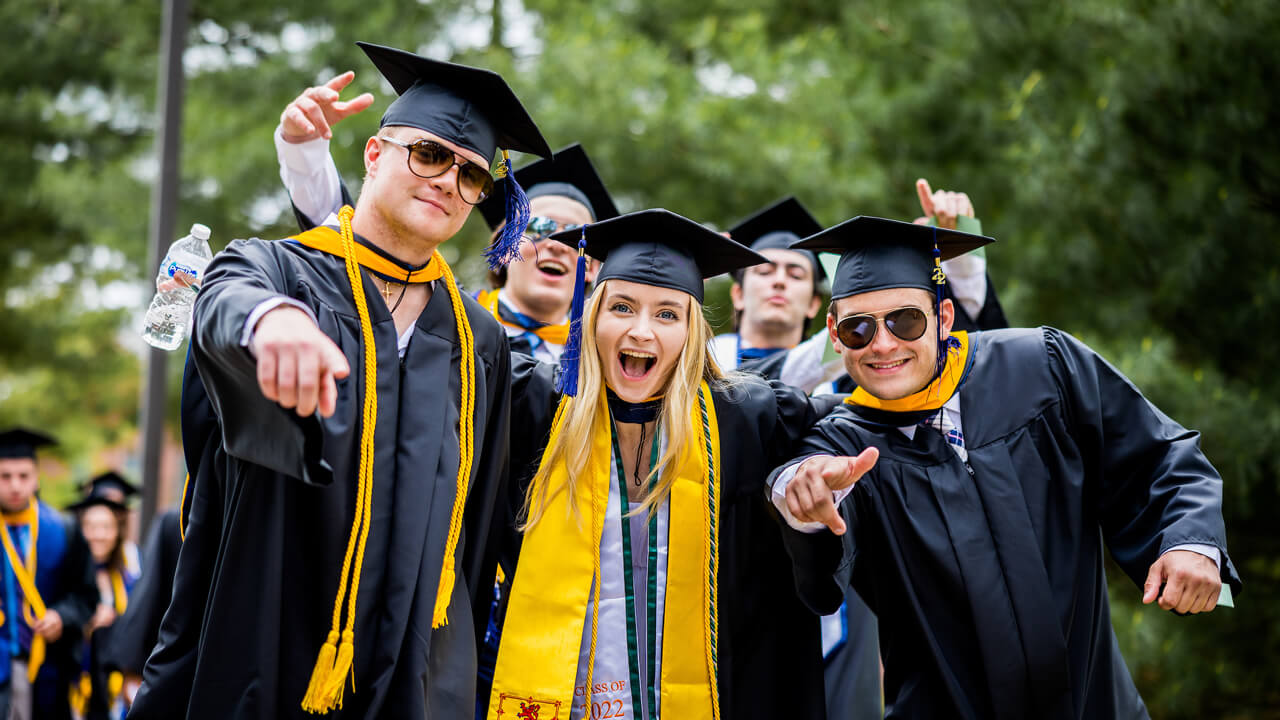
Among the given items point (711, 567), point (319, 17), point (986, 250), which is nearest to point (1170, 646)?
point (986, 250)

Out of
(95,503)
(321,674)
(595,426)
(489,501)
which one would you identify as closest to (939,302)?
(595,426)

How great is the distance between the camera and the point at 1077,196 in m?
6.58

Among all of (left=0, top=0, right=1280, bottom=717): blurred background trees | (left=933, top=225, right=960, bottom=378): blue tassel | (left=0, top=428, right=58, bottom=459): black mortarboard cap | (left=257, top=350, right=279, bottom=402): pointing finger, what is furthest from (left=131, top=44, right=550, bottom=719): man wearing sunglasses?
(left=0, top=428, right=58, bottom=459): black mortarboard cap

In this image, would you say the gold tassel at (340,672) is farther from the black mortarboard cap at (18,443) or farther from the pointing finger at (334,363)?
the black mortarboard cap at (18,443)

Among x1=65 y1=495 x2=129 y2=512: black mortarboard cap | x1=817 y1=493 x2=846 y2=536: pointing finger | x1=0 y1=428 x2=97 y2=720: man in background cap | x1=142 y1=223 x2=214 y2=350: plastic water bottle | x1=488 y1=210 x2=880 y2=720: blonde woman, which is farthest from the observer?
x1=65 y1=495 x2=129 y2=512: black mortarboard cap

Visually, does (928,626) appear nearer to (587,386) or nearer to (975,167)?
(587,386)

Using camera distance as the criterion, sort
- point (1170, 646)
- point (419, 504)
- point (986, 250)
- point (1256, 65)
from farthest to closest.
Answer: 1. point (986, 250)
2. point (1170, 646)
3. point (1256, 65)
4. point (419, 504)

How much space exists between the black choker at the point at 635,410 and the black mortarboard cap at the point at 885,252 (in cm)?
69

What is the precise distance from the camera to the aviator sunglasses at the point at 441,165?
2980mm

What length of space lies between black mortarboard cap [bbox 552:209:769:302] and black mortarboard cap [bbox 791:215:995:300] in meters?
0.28

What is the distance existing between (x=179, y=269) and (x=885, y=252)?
7.14 ft

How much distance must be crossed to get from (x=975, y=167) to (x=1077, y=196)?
8.61 feet

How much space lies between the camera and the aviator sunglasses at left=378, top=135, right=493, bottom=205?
2.98m

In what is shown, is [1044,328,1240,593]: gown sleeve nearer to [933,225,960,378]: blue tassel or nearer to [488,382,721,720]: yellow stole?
[933,225,960,378]: blue tassel
